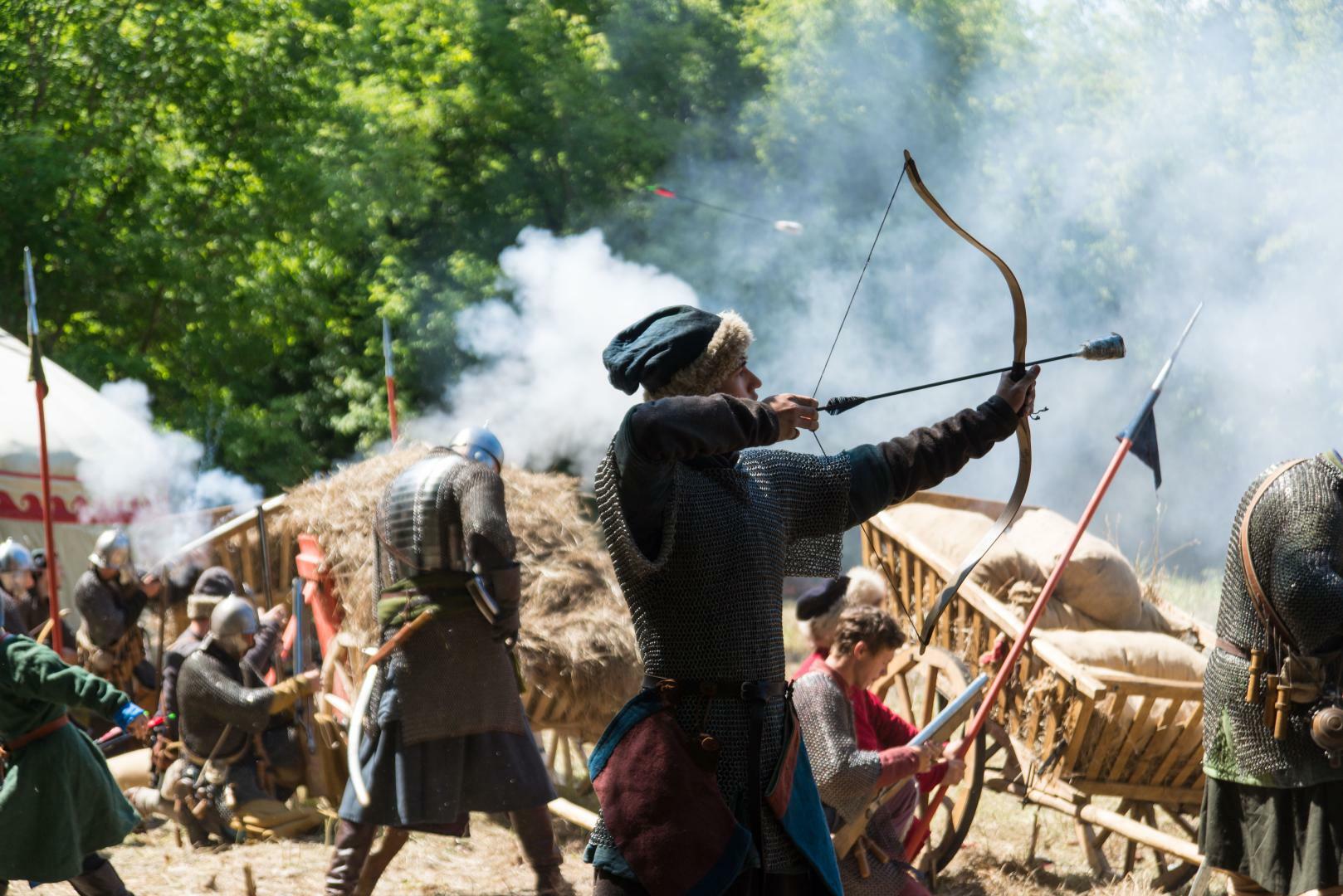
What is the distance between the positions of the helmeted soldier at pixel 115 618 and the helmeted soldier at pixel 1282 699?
19.8 feet

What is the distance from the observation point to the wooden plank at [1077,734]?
16.4 feet

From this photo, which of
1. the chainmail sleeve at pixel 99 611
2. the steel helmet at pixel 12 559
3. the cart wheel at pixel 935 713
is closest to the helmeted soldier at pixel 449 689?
the cart wheel at pixel 935 713

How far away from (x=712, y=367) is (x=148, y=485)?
37.8 feet

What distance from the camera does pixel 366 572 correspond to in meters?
6.11

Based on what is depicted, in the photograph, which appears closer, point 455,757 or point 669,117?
point 455,757

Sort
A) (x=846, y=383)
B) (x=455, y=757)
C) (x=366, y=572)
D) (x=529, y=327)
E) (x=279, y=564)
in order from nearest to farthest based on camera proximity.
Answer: (x=455, y=757), (x=366, y=572), (x=279, y=564), (x=529, y=327), (x=846, y=383)

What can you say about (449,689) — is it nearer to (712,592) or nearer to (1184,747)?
(712,592)

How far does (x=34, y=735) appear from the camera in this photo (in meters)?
4.43

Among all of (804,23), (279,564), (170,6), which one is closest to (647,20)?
(804,23)

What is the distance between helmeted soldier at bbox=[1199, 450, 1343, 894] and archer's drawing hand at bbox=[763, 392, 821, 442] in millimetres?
2056

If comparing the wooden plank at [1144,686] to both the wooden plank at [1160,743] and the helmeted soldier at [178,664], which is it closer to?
the wooden plank at [1160,743]

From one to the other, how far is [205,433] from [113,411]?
3659 mm

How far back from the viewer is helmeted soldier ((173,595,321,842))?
20.7 ft

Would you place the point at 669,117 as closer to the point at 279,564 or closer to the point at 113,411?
the point at 113,411
